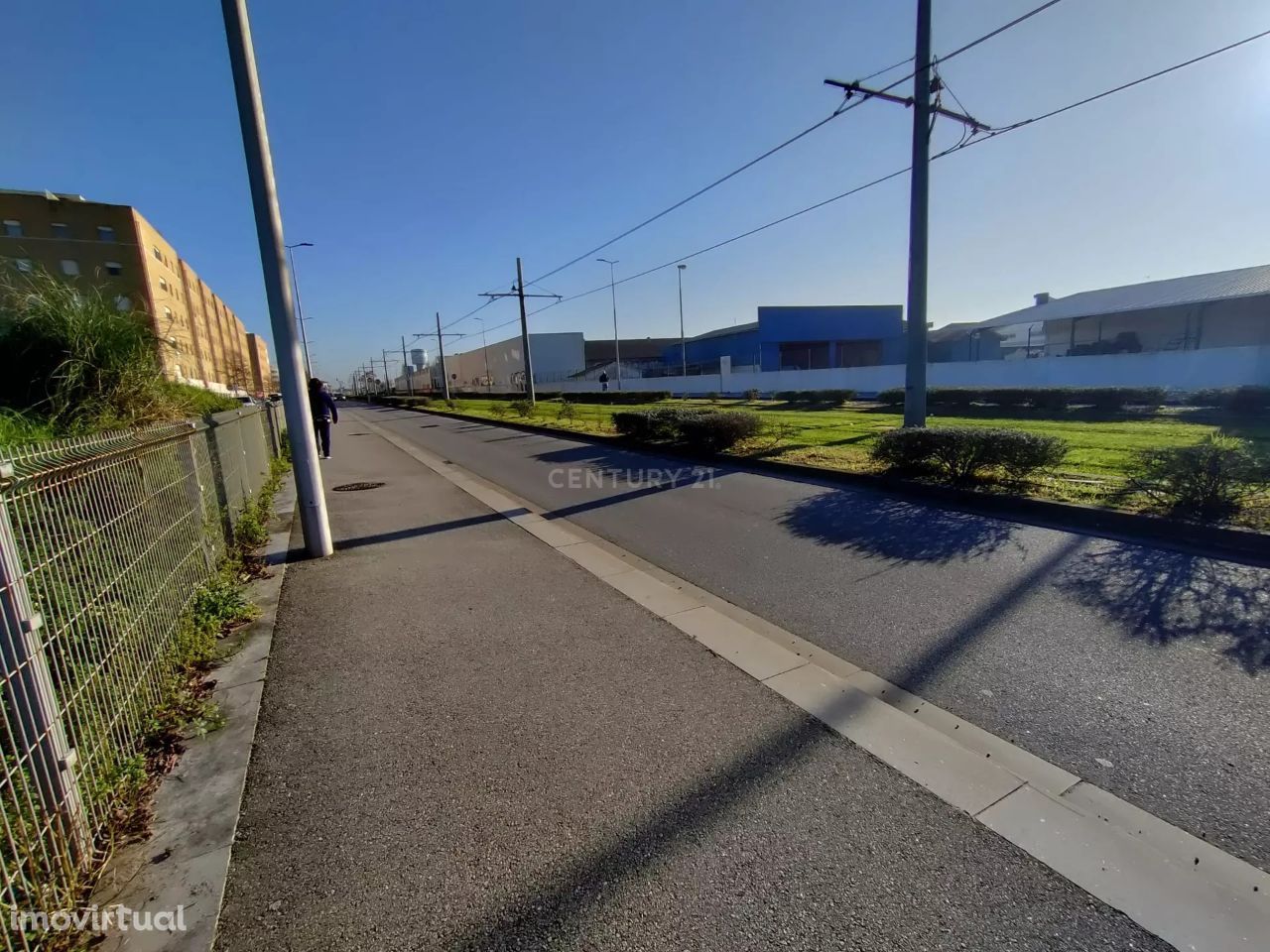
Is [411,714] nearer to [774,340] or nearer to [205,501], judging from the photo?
[205,501]

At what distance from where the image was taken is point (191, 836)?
225 centimetres

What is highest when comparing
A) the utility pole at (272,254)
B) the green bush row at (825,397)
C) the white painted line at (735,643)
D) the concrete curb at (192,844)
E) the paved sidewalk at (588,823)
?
the utility pole at (272,254)

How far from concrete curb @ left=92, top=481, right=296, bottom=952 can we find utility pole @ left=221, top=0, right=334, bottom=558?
291 cm

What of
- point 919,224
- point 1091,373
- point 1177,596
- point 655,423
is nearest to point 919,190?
point 919,224

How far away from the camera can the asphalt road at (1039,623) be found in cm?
257

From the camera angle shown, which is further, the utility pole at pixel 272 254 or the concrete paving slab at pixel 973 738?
the utility pole at pixel 272 254

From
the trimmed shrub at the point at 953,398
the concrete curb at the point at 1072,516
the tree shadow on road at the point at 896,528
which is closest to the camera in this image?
the concrete curb at the point at 1072,516

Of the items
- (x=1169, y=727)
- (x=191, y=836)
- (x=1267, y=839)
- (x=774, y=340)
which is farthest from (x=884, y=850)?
(x=774, y=340)

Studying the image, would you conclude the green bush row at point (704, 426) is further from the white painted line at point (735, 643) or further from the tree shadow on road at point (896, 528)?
the white painted line at point (735, 643)

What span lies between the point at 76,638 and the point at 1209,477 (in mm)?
8277

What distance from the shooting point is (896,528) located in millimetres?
6363

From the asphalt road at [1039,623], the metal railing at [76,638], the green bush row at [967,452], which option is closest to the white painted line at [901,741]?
the asphalt road at [1039,623]

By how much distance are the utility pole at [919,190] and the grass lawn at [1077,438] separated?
5.32 feet

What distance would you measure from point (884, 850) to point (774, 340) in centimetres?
5389
